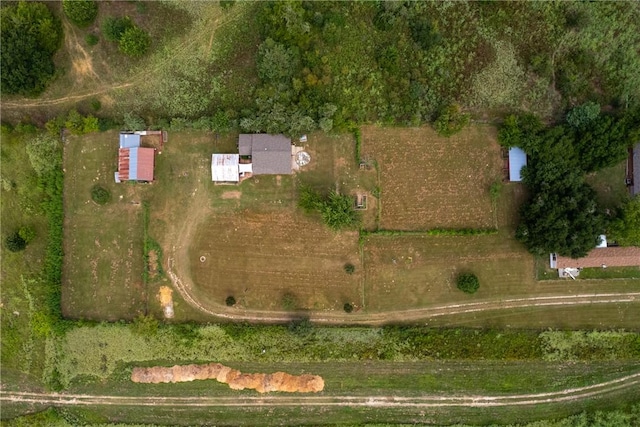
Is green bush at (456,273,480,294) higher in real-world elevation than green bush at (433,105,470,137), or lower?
lower

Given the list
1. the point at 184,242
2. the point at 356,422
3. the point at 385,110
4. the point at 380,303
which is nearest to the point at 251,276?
the point at 184,242

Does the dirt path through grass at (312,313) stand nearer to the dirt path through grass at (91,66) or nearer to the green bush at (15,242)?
the dirt path through grass at (91,66)

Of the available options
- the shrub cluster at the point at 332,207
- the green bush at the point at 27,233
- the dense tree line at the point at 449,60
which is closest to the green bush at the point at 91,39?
the dense tree line at the point at 449,60

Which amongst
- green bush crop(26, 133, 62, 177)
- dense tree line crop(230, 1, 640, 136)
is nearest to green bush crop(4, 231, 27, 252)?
green bush crop(26, 133, 62, 177)

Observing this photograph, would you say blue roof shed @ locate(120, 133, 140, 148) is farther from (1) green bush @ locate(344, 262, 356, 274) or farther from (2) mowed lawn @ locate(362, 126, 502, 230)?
(1) green bush @ locate(344, 262, 356, 274)

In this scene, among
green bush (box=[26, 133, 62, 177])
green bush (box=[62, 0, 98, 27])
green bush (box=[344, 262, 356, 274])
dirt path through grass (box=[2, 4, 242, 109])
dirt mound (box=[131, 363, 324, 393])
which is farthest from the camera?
dirt mound (box=[131, 363, 324, 393])

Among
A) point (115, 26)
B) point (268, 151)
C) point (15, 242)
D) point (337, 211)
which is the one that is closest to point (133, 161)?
point (115, 26)

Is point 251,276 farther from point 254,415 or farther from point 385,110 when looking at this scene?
point 385,110

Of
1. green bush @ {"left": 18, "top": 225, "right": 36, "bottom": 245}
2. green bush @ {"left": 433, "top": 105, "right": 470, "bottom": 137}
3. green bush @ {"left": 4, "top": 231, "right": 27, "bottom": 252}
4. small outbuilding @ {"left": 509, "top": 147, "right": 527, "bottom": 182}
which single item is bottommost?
green bush @ {"left": 4, "top": 231, "right": 27, "bottom": 252}

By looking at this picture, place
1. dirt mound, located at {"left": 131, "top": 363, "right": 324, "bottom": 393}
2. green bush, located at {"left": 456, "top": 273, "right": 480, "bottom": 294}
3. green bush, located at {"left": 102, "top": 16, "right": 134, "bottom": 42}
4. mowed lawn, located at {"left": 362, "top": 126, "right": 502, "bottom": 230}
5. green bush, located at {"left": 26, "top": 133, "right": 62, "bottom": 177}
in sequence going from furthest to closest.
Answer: mowed lawn, located at {"left": 362, "top": 126, "right": 502, "bottom": 230} < dirt mound, located at {"left": 131, "top": 363, "right": 324, "bottom": 393} < green bush, located at {"left": 26, "top": 133, "right": 62, "bottom": 177} < green bush, located at {"left": 456, "top": 273, "right": 480, "bottom": 294} < green bush, located at {"left": 102, "top": 16, "right": 134, "bottom": 42}
